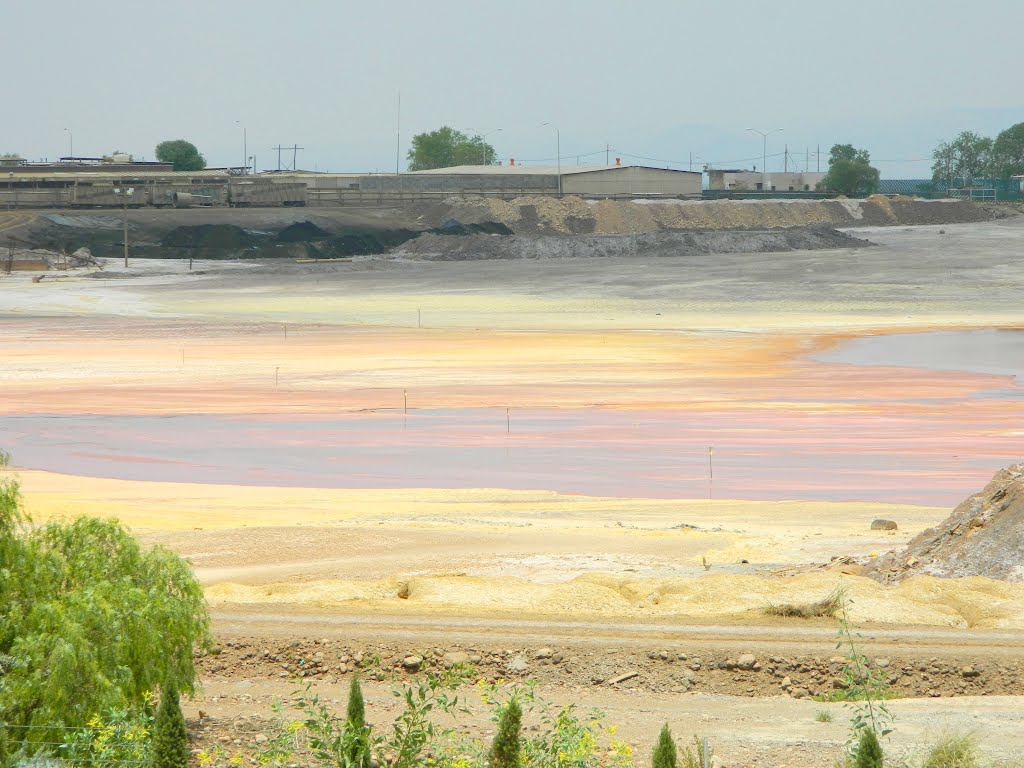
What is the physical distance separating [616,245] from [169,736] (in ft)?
311

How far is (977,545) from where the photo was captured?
19.1 metres

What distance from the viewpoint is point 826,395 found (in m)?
39.3

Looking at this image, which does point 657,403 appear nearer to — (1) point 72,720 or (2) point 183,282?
(1) point 72,720

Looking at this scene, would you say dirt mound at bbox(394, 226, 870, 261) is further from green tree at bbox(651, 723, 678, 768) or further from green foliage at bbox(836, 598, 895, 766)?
green tree at bbox(651, 723, 678, 768)

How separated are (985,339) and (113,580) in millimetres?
46405

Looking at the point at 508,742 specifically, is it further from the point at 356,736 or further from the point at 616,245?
the point at 616,245

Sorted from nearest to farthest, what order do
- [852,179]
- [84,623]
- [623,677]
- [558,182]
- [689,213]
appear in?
1. [84,623]
2. [623,677]
3. [689,213]
4. [558,182]
5. [852,179]

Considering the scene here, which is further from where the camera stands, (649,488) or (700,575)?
(649,488)

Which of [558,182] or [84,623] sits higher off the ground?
[558,182]

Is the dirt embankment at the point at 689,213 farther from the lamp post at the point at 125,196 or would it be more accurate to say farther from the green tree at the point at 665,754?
the green tree at the point at 665,754

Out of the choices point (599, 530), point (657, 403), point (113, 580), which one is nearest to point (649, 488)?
point (599, 530)

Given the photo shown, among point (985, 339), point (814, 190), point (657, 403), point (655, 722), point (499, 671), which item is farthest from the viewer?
point (814, 190)

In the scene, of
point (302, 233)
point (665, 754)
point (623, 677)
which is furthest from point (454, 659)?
point (302, 233)

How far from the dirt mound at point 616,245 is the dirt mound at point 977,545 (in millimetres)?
83201
